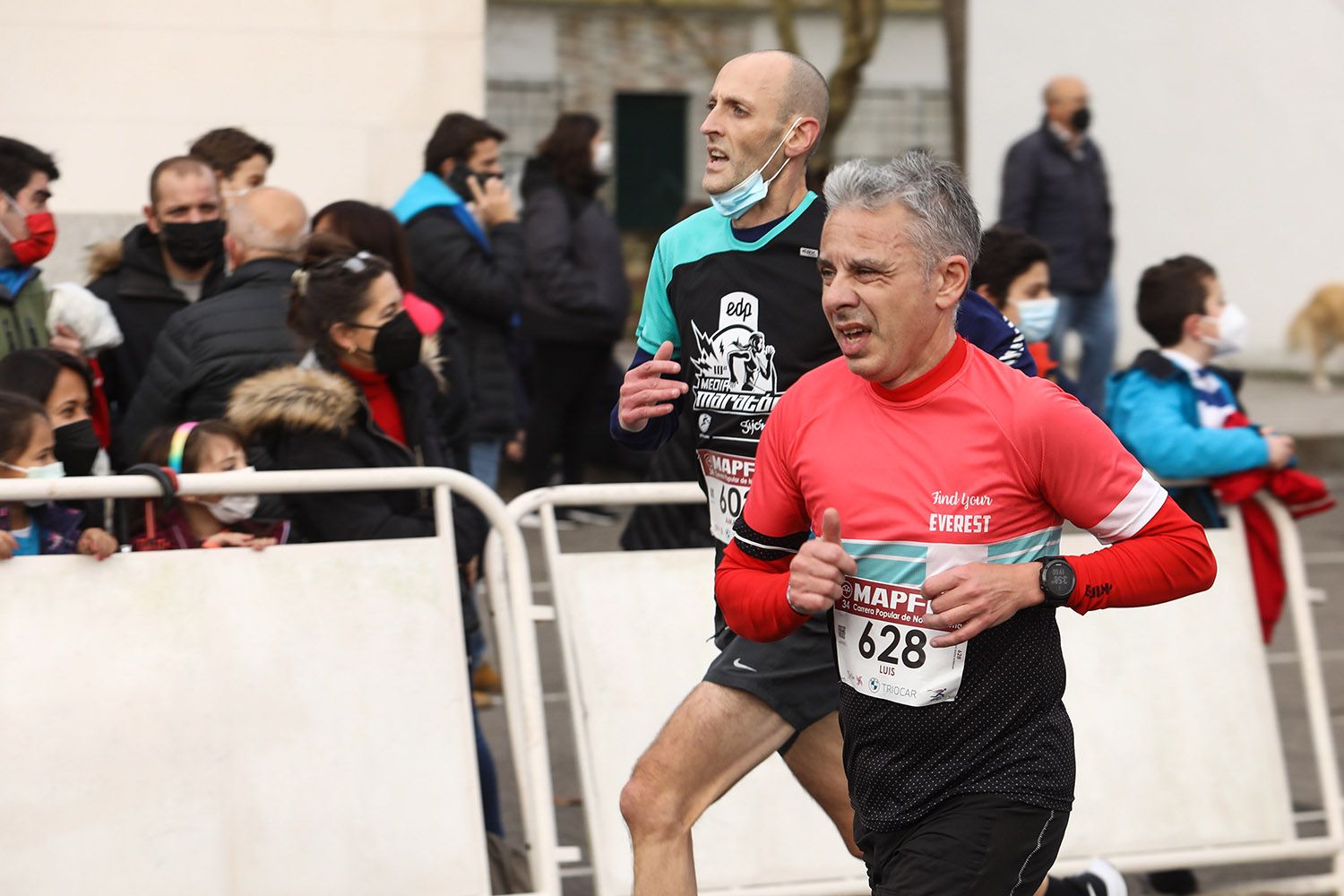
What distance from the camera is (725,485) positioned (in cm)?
414

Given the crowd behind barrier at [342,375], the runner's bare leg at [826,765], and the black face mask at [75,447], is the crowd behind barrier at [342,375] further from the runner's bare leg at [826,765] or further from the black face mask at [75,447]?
the runner's bare leg at [826,765]

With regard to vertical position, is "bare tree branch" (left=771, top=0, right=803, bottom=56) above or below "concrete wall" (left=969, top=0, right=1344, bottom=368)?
above

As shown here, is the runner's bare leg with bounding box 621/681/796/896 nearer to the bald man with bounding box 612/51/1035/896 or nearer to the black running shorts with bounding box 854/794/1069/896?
the bald man with bounding box 612/51/1035/896

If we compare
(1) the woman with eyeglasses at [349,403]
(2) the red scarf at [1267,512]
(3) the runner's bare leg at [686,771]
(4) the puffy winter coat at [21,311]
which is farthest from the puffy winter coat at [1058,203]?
(3) the runner's bare leg at [686,771]

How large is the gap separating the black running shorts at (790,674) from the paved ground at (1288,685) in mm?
1872

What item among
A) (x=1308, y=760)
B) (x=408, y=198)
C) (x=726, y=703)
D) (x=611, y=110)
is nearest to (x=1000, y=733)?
(x=726, y=703)

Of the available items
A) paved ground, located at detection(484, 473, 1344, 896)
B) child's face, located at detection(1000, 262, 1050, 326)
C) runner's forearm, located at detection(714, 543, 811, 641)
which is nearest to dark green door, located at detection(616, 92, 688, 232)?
paved ground, located at detection(484, 473, 1344, 896)

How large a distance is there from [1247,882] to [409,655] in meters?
2.69

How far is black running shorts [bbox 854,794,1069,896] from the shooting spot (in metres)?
3.31

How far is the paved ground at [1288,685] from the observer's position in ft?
19.9

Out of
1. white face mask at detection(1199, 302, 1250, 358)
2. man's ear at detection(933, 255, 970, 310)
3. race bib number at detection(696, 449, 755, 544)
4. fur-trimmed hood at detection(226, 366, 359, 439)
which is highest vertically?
white face mask at detection(1199, 302, 1250, 358)

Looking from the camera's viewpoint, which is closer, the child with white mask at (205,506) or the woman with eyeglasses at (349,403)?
the child with white mask at (205,506)

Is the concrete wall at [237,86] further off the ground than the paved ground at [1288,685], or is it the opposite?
the concrete wall at [237,86]

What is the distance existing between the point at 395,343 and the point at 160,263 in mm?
1321
